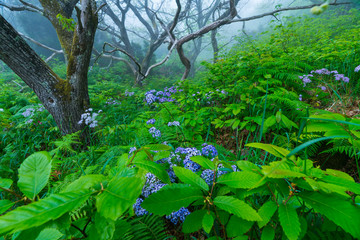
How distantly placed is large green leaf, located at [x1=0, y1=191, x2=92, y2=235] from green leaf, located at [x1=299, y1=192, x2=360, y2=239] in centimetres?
58

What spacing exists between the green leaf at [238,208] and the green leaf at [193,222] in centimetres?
9

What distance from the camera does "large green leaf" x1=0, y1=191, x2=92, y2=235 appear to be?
0.25m

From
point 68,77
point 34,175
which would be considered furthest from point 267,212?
point 68,77

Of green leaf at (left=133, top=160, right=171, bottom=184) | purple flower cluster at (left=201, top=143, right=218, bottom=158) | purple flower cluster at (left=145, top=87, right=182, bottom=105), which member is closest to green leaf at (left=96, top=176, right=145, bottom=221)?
green leaf at (left=133, top=160, right=171, bottom=184)

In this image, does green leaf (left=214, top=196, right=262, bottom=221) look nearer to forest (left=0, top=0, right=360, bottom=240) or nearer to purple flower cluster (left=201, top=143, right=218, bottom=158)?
forest (left=0, top=0, right=360, bottom=240)

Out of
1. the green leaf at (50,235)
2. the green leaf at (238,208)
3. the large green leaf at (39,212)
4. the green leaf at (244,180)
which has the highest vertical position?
the large green leaf at (39,212)

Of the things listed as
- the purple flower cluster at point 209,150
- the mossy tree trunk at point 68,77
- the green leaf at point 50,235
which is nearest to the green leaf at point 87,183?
the green leaf at point 50,235

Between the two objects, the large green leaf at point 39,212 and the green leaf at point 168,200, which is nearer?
the large green leaf at point 39,212

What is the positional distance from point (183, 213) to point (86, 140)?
2.52 m

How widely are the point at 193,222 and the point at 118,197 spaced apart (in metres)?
0.33

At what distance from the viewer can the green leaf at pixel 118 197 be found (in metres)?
0.32

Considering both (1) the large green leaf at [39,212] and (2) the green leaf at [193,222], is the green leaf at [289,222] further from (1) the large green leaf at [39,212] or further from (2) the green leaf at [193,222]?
(1) the large green leaf at [39,212]

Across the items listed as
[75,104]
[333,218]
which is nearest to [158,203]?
[333,218]

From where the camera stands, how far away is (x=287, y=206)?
1.55 ft
